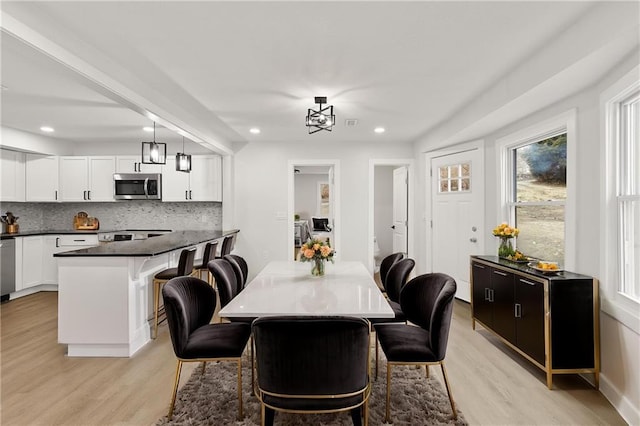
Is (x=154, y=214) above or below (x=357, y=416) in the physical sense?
above

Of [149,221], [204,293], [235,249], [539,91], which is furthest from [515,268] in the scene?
[149,221]

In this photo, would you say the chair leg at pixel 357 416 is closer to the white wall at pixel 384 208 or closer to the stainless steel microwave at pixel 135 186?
the stainless steel microwave at pixel 135 186

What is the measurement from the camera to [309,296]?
7.63 ft

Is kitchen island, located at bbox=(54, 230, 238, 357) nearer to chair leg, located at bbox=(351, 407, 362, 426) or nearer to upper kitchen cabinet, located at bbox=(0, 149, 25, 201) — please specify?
chair leg, located at bbox=(351, 407, 362, 426)

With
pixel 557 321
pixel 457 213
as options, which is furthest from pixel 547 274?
pixel 457 213

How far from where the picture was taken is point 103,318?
3.05 m

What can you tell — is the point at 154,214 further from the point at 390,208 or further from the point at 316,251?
the point at 390,208

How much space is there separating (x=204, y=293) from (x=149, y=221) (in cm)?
411

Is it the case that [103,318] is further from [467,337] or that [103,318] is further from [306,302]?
[467,337]

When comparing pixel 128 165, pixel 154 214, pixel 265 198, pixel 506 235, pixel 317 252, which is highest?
pixel 128 165

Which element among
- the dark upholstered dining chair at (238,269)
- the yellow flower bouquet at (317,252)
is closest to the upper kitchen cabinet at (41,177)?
the dark upholstered dining chair at (238,269)

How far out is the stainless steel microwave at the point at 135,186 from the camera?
562cm

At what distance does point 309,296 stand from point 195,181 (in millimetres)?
4071

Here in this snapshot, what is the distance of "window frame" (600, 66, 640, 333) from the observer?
7.61ft
